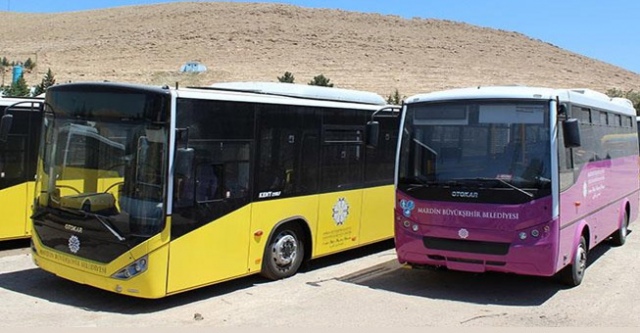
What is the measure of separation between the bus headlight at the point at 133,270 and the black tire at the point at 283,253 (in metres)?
1.95

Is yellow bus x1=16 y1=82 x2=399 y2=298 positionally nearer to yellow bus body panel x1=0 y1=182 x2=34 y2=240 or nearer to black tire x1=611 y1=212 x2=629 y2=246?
yellow bus body panel x1=0 y1=182 x2=34 y2=240

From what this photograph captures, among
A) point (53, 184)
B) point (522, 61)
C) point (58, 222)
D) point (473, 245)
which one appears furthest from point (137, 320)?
point (522, 61)

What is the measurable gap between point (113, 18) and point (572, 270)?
347ft

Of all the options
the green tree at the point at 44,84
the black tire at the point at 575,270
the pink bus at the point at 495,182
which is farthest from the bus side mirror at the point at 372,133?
the green tree at the point at 44,84

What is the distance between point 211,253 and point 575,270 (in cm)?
472

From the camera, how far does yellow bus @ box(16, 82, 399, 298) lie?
6.70 meters

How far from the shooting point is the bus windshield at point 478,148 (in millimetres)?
7527

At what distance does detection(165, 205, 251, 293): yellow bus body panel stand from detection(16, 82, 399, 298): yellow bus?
0.01 meters

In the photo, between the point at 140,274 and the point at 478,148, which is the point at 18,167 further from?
the point at 478,148

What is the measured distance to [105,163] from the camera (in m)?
7.03

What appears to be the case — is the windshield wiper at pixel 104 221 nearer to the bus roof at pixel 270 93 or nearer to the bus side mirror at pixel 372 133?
the bus roof at pixel 270 93

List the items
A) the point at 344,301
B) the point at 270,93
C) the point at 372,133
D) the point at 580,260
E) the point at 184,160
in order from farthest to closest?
1. the point at 270,93
2. the point at 372,133
3. the point at 580,260
4. the point at 344,301
5. the point at 184,160

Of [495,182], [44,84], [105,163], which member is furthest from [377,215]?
[44,84]

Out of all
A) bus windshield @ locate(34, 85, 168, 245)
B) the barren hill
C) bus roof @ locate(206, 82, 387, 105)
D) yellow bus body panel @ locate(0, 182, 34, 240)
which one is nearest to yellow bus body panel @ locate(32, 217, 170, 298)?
bus windshield @ locate(34, 85, 168, 245)
